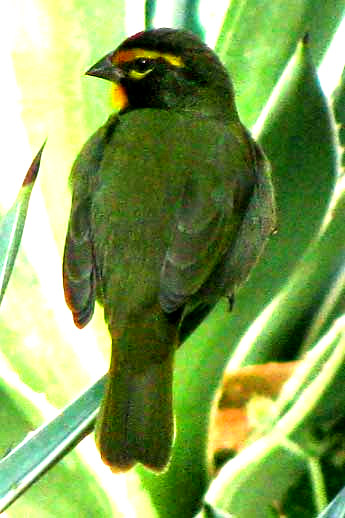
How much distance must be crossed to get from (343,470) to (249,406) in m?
0.18

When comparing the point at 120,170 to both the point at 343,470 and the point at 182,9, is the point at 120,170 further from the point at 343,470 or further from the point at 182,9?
the point at 343,470

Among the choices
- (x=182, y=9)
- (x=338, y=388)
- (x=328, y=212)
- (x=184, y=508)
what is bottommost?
(x=184, y=508)

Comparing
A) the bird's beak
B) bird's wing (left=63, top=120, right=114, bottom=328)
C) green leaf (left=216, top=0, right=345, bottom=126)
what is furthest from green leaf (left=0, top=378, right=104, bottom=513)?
green leaf (left=216, top=0, right=345, bottom=126)

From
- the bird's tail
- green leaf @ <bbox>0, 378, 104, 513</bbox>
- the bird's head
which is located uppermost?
the bird's head

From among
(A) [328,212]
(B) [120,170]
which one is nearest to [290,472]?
(A) [328,212]

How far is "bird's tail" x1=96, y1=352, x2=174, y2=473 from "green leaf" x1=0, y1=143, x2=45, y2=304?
0.29 metres

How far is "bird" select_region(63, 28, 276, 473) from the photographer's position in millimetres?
1341

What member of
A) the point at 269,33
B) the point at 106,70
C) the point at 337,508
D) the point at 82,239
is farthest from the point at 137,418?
the point at 269,33

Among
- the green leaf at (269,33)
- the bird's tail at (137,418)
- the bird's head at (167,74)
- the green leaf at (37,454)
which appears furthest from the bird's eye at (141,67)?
the green leaf at (37,454)

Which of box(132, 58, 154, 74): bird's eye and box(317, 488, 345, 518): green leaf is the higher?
box(132, 58, 154, 74): bird's eye

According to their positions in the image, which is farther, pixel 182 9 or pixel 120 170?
pixel 182 9

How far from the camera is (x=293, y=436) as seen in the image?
55.9 inches

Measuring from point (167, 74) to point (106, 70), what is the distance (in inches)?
4.4

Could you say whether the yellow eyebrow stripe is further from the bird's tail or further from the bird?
the bird's tail
